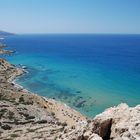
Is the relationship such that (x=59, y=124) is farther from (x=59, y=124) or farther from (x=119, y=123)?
(x=119, y=123)

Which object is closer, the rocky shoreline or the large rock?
the large rock

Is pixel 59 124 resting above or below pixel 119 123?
below

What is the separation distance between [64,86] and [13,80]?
17.4m

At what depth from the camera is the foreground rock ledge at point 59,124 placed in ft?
50.0

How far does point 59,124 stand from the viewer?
4322cm

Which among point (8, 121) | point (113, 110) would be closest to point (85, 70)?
point (8, 121)

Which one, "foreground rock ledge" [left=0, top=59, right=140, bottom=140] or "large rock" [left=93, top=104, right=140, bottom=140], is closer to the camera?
"large rock" [left=93, top=104, right=140, bottom=140]

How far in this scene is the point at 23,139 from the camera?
31812 millimetres

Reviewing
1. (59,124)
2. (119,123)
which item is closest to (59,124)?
(59,124)

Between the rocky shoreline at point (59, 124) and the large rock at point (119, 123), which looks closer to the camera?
the large rock at point (119, 123)

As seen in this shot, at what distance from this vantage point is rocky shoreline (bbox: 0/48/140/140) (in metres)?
15.2

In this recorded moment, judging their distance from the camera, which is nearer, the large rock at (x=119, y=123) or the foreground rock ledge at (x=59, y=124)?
the large rock at (x=119, y=123)

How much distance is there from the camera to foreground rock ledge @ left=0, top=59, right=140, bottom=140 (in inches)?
600

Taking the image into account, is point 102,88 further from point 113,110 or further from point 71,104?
point 113,110
